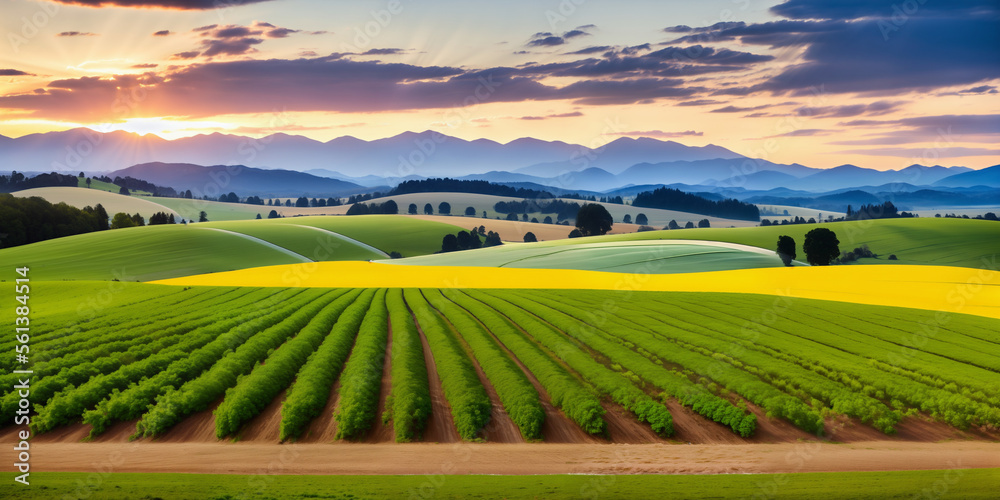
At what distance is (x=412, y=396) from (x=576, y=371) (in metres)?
9.19

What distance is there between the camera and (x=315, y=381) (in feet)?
82.0

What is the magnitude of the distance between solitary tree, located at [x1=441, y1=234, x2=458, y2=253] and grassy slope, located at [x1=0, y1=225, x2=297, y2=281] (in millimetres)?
35858

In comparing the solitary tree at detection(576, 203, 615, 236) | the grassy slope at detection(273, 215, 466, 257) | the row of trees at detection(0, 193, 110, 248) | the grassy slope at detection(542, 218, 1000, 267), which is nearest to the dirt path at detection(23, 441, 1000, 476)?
the grassy slope at detection(542, 218, 1000, 267)

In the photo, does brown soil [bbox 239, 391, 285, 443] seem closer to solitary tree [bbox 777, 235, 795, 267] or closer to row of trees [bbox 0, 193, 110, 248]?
solitary tree [bbox 777, 235, 795, 267]

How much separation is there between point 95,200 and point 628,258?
168888 millimetres

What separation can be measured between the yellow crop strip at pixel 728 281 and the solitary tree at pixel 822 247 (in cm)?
1887

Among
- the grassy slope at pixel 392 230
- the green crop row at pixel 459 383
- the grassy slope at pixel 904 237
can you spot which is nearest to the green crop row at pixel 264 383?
the green crop row at pixel 459 383

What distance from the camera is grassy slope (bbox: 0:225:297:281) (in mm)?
89375

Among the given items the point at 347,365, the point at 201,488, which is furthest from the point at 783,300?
A: the point at 201,488

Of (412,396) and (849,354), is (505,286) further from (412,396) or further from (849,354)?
(412,396)

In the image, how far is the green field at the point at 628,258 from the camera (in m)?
80.2

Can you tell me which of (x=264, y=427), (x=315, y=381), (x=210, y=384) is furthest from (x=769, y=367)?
(x=210, y=384)

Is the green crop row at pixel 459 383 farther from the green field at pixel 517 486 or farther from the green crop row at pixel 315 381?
the green field at pixel 517 486

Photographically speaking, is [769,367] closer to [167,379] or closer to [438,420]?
[438,420]
